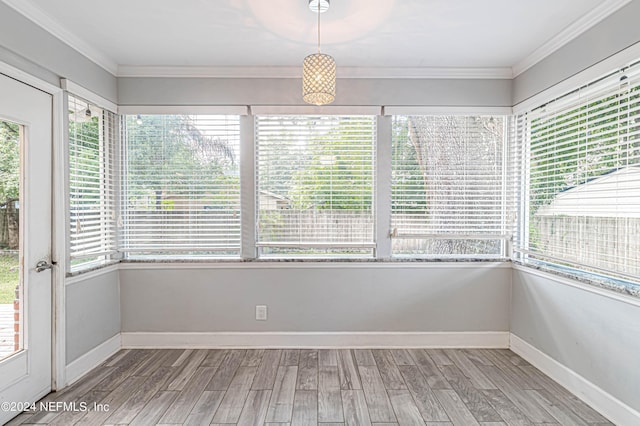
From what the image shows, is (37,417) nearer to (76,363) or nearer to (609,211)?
(76,363)

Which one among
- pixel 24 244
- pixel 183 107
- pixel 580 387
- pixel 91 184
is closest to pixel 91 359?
pixel 24 244

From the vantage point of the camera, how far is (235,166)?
10.8 feet

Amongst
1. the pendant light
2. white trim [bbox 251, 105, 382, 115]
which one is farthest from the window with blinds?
the pendant light

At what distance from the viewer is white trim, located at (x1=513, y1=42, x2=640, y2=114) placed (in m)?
2.09

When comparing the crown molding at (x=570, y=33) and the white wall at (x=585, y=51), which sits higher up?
the crown molding at (x=570, y=33)

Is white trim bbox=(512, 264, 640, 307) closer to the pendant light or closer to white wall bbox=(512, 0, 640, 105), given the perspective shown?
white wall bbox=(512, 0, 640, 105)

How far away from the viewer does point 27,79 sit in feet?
7.39

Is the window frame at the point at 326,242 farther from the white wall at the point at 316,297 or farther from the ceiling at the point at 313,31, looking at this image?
the ceiling at the point at 313,31

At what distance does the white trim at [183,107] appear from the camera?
3221 mm

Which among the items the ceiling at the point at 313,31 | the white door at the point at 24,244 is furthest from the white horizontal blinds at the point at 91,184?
the ceiling at the point at 313,31

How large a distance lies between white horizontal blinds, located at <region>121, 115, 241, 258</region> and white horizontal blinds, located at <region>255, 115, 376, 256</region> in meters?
0.28

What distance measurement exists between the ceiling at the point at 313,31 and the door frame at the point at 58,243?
1.97ft

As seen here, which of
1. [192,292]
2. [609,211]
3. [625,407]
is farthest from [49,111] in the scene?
[625,407]

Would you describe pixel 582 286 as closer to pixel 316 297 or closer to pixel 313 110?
pixel 316 297
